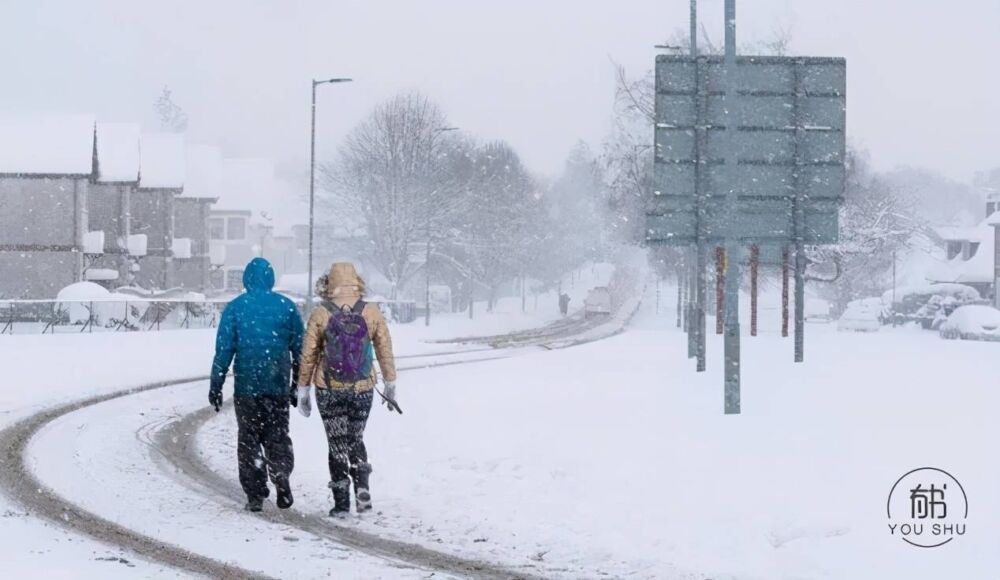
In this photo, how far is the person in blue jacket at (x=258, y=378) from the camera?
890 cm

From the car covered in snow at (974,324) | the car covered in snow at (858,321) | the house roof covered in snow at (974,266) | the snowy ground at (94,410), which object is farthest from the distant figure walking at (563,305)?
the snowy ground at (94,410)

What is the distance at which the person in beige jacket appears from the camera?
8805 mm

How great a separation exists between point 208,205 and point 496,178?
18677 millimetres

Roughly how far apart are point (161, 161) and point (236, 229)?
80.8 ft

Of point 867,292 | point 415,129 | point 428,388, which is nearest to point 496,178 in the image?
point 415,129

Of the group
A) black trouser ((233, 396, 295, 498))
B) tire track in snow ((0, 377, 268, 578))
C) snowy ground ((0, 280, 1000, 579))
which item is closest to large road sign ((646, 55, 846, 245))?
snowy ground ((0, 280, 1000, 579))

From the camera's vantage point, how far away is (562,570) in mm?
7363

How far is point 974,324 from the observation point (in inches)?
2052

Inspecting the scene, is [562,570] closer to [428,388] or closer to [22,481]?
[22,481]

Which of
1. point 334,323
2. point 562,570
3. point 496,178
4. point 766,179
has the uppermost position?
point 496,178

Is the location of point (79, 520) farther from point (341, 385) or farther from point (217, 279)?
point (217, 279)

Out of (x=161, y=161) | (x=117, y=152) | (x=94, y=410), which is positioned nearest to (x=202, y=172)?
(x=161, y=161)

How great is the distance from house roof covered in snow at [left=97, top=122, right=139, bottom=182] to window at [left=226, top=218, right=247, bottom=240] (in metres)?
28.9

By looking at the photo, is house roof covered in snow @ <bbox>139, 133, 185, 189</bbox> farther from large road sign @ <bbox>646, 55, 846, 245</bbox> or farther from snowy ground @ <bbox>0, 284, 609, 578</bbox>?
large road sign @ <bbox>646, 55, 846, 245</bbox>
